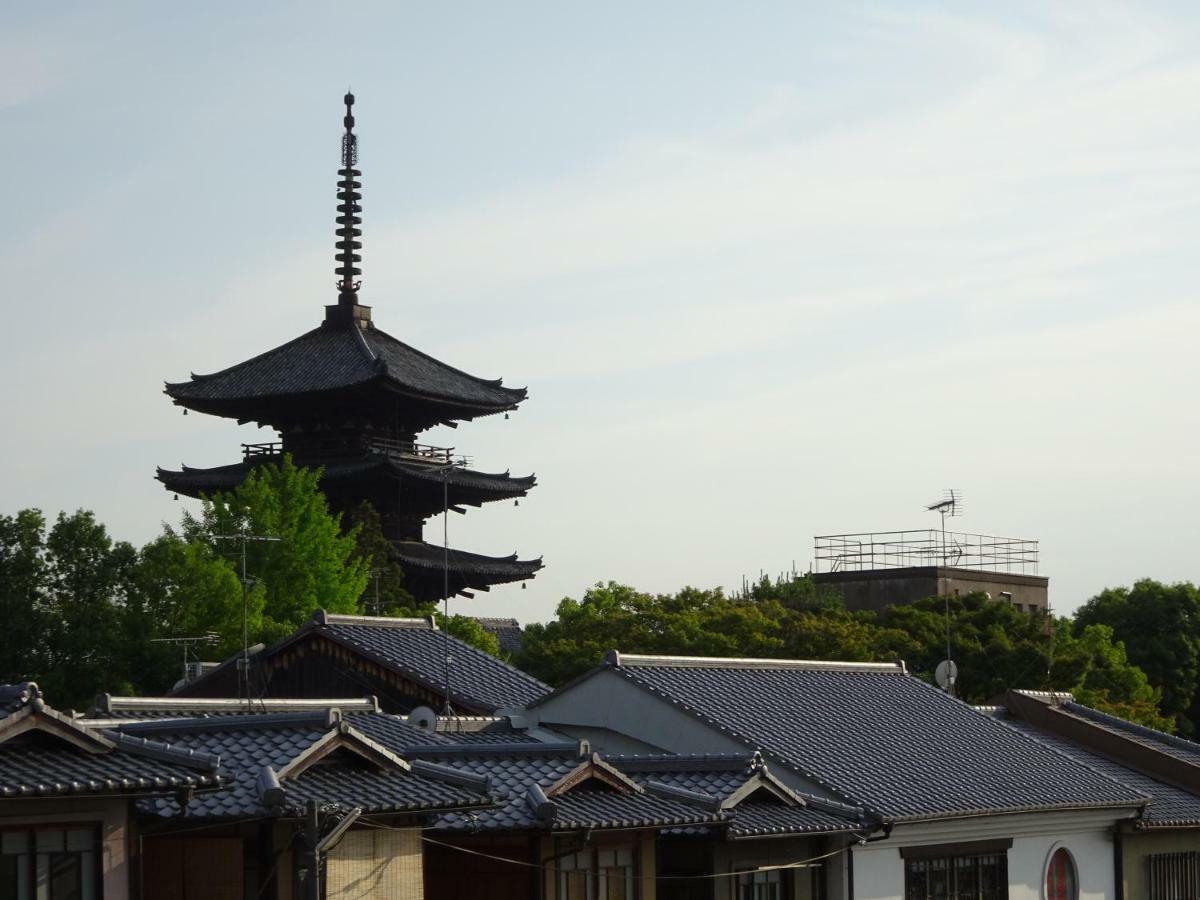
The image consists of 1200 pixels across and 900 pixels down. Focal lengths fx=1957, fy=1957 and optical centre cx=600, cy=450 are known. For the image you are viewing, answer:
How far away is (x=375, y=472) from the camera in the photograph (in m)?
67.7

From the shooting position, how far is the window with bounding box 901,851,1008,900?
97.6ft

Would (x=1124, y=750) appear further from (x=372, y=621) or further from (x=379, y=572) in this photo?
(x=379, y=572)

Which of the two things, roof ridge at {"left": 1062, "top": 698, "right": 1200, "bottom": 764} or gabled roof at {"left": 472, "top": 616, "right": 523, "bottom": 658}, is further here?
gabled roof at {"left": 472, "top": 616, "right": 523, "bottom": 658}

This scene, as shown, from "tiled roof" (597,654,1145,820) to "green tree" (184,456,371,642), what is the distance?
18.2 m

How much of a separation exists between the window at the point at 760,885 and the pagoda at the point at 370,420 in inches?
1611

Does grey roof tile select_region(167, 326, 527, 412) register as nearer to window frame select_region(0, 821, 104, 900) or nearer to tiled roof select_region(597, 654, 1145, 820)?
tiled roof select_region(597, 654, 1145, 820)

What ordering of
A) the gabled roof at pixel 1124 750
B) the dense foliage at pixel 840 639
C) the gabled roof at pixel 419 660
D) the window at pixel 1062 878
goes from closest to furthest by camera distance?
the window at pixel 1062 878, the gabled roof at pixel 419 660, the gabled roof at pixel 1124 750, the dense foliage at pixel 840 639

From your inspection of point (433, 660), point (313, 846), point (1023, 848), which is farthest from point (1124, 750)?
point (313, 846)

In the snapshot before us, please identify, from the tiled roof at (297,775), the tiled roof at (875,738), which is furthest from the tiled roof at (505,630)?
the tiled roof at (297,775)

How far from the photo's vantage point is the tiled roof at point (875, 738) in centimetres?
2948

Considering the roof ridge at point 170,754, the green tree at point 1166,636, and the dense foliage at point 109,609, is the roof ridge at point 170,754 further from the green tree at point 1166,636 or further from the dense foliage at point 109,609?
the green tree at point 1166,636

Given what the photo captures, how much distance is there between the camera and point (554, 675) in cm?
5053

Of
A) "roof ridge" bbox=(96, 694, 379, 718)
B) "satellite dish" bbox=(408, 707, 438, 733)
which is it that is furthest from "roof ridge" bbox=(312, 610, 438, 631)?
"roof ridge" bbox=(96, 694, 379, 718)

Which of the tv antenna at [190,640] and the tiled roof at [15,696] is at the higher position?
the tv antenna at [190,640]
